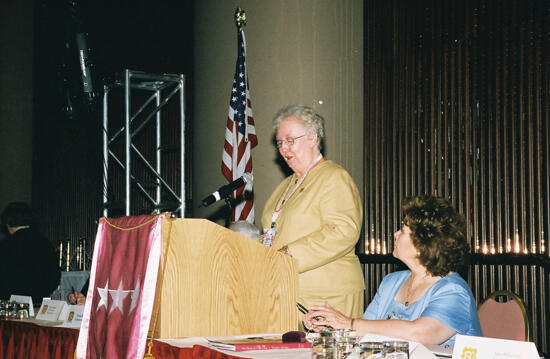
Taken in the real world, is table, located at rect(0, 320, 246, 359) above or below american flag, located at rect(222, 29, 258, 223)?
below

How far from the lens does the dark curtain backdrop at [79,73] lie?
7.65m

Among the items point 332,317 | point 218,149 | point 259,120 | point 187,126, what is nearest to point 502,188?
point 259,120

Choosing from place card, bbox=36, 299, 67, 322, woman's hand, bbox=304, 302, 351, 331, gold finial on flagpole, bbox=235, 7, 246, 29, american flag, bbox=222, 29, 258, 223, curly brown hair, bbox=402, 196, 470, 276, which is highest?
gold finial on flagpole, bbox=235, 7, 246, 29

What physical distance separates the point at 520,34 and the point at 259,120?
2.15m

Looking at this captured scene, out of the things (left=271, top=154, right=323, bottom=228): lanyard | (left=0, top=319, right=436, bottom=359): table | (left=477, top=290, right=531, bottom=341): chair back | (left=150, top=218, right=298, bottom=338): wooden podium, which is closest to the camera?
(left=0, top=319, right=436, bottom=359): table

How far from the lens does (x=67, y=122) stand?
9.76m

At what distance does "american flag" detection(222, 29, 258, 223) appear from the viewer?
577 centimetres

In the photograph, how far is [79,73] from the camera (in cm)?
758

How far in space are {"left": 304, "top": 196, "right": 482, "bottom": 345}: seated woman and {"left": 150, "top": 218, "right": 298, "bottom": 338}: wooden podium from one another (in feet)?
0.79

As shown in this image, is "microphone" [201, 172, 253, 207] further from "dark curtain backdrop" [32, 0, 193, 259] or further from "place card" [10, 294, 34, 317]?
"dark curtain backdrop" [32, 0, 193, 259]

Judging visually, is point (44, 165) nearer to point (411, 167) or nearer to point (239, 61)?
point (239, 61)

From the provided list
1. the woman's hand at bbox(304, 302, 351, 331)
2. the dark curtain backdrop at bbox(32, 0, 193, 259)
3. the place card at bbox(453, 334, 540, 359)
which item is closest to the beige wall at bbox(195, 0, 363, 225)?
the dark curtain backdrop at bbox(32, 0, 193, 259)

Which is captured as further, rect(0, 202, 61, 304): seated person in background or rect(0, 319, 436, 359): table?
rect(0, 202, 61, 304): seated person in background

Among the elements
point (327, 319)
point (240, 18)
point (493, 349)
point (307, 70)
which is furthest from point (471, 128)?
point (493, 349)
